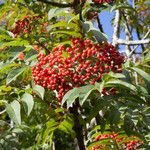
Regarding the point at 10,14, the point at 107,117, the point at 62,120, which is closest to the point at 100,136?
the point at 62,120

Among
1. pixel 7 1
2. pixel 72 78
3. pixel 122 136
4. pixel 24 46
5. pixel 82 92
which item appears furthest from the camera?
pixel 7 1

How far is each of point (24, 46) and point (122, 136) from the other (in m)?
1.08

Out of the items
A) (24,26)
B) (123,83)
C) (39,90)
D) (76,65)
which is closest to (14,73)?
(39,90)

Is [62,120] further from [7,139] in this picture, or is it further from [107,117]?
[7,139]

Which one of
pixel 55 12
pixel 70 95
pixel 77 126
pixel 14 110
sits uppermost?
pixel 55 12

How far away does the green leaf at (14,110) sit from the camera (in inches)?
94.6

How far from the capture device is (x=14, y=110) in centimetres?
248

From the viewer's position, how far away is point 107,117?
252 cm

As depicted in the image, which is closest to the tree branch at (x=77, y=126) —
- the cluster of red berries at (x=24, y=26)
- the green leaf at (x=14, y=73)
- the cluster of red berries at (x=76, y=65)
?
the cluster of red berries at (x=76, y=65)

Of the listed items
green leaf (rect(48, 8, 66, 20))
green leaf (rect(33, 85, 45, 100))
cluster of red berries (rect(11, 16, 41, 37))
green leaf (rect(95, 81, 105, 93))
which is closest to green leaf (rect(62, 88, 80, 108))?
green leaf (rect(95, 81, 105, 93))

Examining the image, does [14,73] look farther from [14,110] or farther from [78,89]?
[78,89]

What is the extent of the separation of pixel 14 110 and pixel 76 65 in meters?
0.50

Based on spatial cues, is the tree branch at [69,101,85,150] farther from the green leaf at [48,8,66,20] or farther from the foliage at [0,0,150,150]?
the green leaf at [48,8,66,20]

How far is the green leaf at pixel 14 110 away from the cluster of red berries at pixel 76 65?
0.78 ft
